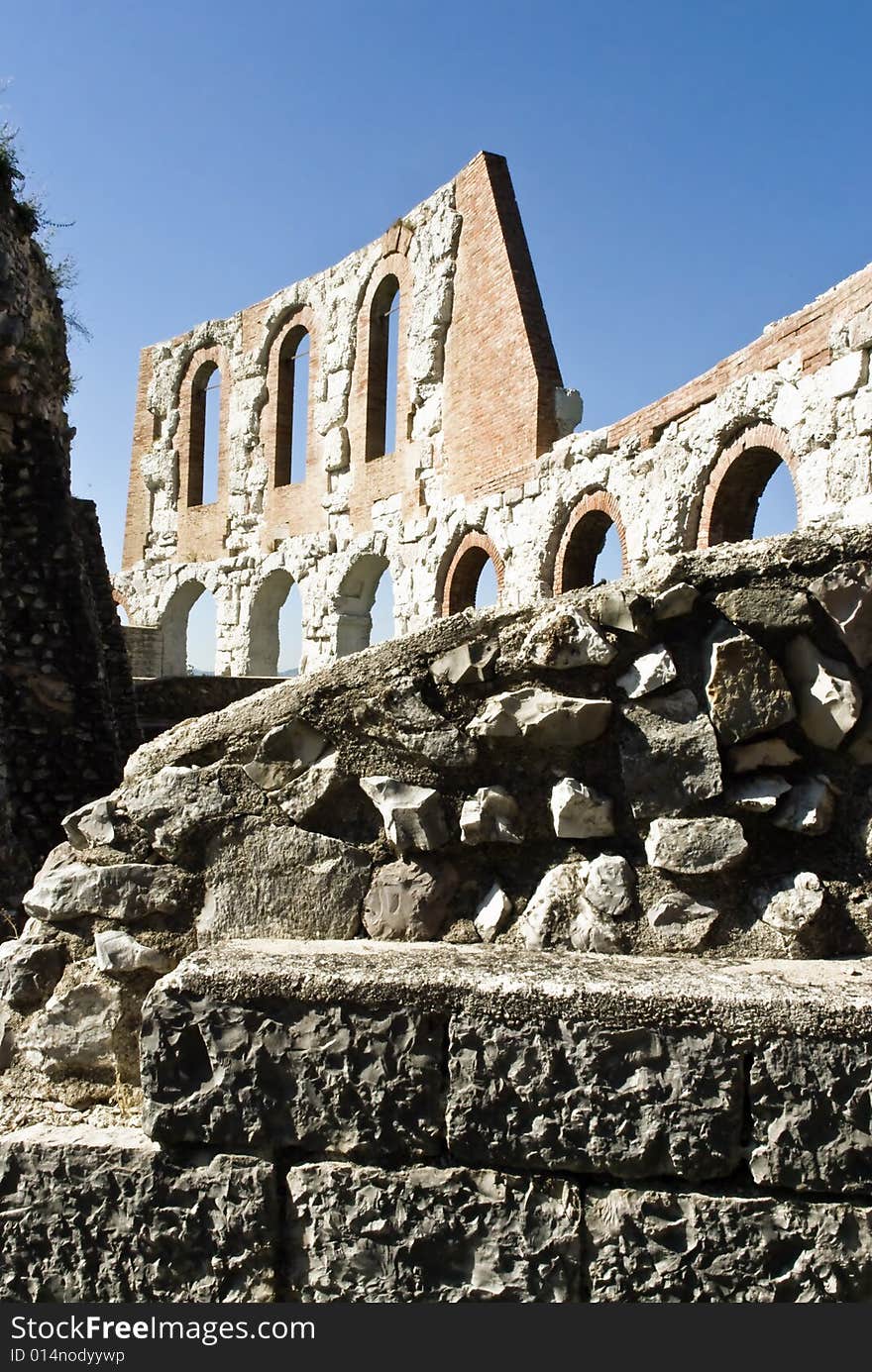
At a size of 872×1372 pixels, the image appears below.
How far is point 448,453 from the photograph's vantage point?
590 inches

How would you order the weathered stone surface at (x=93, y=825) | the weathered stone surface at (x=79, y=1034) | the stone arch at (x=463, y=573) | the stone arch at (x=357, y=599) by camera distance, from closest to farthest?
the weathered stone surface at (x=79, y=1034) < the weathered stone surface at (x=93, y=825) < the stone arch at (x=463, y=573) < the stone arch at (x=357, y=599)

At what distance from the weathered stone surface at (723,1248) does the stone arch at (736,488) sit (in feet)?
25.9

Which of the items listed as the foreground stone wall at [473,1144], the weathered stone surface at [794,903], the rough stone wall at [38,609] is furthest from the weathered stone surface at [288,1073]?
the rough stone wall at [38,609]

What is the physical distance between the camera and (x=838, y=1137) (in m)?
1.77

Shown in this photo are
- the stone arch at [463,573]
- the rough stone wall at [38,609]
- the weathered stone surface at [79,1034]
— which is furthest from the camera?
the stone arch at [463,573]

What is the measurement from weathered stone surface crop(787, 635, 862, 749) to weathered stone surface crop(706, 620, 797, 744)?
3cm

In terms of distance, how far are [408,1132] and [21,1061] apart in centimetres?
91

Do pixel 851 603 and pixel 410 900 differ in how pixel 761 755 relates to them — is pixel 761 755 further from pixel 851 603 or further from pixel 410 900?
pixel 410 900

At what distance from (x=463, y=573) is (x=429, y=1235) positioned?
12.9m

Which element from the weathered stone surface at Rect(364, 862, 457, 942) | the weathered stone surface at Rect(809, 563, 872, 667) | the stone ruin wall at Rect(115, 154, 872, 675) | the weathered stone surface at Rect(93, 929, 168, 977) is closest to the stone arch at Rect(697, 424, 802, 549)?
the stone ruin wall at Rect(115, 154, 872, 675)

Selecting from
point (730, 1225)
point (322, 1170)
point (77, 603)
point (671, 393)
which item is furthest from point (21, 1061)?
point (671, 393)

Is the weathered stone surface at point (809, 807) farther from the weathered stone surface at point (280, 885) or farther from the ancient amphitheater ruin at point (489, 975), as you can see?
the weathered stone surface at point (280, 885)

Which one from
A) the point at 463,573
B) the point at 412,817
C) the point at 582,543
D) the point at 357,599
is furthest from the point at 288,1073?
the point at 357,599

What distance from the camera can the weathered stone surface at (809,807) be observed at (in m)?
2.10
